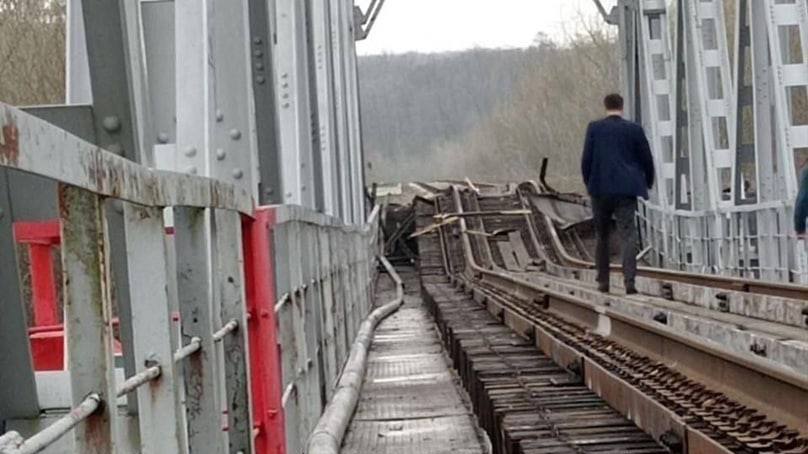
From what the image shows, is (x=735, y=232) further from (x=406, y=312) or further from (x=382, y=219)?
(x=382, y=219)

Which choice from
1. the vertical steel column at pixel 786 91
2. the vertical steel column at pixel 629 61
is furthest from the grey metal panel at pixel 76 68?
the vertical steel column at pixel 629 61

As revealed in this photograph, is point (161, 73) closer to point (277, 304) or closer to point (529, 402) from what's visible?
point (277, 304)

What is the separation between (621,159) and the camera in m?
10.2

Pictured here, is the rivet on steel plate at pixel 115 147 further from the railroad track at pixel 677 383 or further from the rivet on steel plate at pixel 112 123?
the railroad track at pixel 677 383

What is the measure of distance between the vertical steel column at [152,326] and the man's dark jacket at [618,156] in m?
7.79

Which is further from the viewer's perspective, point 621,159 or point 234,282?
point 621,159

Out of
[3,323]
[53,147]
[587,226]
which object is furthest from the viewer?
[587,226]

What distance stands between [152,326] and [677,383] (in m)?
3.58

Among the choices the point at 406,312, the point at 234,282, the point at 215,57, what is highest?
the point at 215,57

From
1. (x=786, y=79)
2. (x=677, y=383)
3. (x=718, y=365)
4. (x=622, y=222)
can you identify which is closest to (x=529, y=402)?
(x=677, y=383)

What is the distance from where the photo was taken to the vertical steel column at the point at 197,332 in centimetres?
322

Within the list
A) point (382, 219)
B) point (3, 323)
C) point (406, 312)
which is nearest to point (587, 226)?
point (382, 219)

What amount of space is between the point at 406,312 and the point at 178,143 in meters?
15.9

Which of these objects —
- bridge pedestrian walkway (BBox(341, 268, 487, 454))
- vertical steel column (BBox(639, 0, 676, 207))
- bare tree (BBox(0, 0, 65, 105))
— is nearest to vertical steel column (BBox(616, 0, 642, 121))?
vertical steel column (BBox(639, 0, 676, 207))
